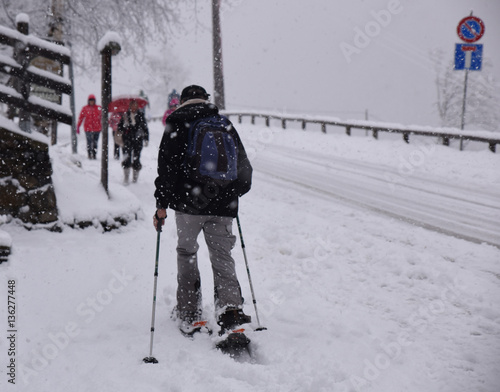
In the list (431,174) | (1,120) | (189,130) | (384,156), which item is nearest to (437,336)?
(189,130)

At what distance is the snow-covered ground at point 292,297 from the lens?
328 centimetres

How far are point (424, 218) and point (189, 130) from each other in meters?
5.12

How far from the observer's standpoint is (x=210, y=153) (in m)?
3.49

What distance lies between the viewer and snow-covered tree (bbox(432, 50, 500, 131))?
37.6 meters

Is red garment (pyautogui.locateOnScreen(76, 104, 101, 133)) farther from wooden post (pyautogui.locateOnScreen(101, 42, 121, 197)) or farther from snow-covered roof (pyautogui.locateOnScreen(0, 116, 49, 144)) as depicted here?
snow-covered roof (pyautogui.locateOnScreen(0, 116, 49, 144))

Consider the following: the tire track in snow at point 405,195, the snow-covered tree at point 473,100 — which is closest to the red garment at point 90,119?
the tire track in snow at point 405,195

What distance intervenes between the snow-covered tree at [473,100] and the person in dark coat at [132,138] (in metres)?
35.3

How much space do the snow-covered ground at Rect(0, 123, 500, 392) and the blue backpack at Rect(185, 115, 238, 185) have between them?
5.02 feet

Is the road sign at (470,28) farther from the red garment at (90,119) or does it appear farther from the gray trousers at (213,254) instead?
the gray trousers at (213,254)

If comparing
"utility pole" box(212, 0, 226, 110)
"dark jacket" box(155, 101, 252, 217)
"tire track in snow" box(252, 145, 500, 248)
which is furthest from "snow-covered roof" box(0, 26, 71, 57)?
"utility pole" box(212, 0, 226, 110)

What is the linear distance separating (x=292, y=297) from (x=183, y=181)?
6.48 feet

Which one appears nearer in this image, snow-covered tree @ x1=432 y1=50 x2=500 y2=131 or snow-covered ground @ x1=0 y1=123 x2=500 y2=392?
snow-covered ground @ x1=0 y1=123 x2=500 y2=392

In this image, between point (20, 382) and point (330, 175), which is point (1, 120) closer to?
point (20, 382)

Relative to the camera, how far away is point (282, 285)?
16.4ft
